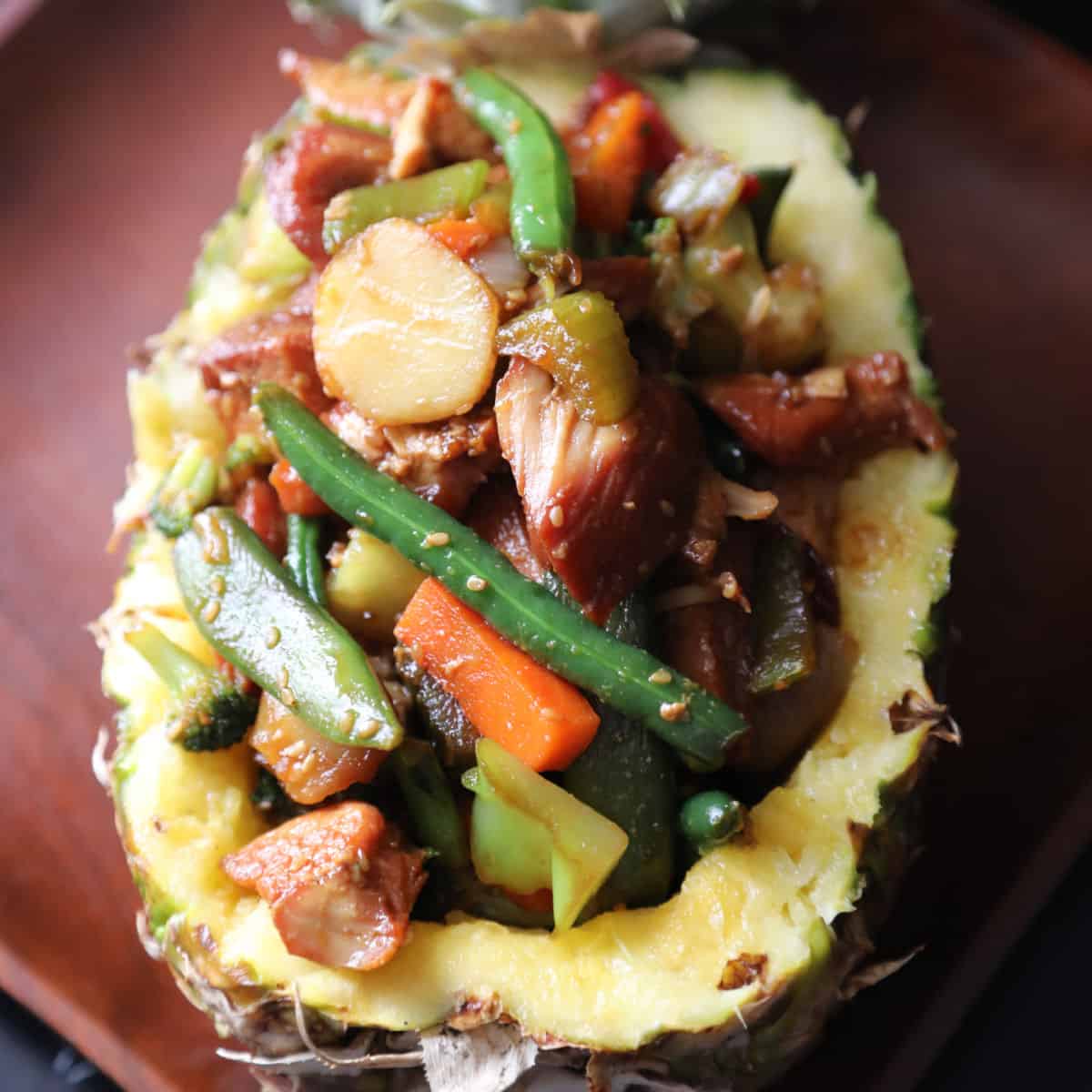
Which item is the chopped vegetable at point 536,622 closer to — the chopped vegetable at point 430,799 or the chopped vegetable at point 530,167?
the chopped vegetable at point 430,799

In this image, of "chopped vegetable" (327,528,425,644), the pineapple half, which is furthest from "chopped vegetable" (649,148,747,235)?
"chopped vegetable" (327,528,425,644)

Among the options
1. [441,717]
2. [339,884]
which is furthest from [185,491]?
[339,884]

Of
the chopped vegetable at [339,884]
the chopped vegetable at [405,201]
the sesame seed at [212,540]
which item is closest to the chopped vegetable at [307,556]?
the sesame seed at [212,540]

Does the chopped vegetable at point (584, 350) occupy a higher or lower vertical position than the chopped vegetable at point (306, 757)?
higher

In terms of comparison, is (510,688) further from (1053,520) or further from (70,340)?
(70,340)

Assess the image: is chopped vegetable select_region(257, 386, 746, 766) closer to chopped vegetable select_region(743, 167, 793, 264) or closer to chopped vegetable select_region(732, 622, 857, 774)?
chopped vegetable select_region(732, 622, 857, 774)
